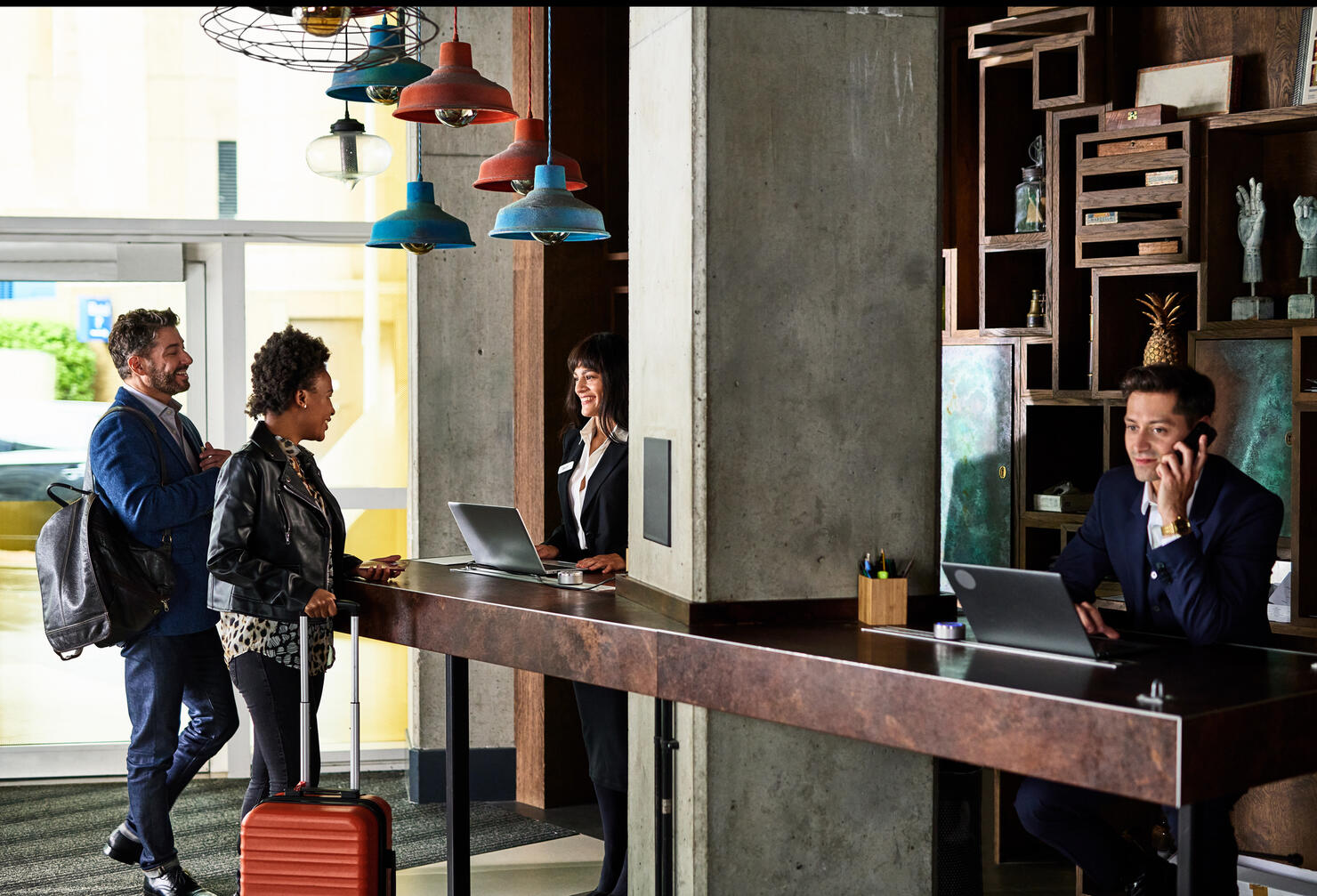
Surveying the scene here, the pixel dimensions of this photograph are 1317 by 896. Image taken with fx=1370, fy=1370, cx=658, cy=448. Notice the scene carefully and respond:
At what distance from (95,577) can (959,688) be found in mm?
2755

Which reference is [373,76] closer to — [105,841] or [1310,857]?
[105,841]

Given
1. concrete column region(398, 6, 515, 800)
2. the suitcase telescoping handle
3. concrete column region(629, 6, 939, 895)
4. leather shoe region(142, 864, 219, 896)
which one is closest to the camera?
concrete column region(629, 6, 939, 895)

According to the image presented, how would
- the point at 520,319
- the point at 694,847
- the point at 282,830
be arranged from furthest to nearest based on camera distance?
the point at 520,319, the point at 282,830, the point at 694,847

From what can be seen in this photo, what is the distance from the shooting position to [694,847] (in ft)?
10.7

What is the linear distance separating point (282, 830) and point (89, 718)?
118 inches

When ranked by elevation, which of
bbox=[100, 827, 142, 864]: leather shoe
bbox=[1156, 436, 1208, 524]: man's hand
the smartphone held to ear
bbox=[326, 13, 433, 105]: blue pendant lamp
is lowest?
bbox=[100, 827, 142, 864]: leather shoe

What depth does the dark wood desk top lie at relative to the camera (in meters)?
2.37

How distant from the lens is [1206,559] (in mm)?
3219

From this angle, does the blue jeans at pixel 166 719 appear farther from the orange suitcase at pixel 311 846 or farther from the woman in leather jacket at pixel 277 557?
the orange suitcase at pixel 311 846

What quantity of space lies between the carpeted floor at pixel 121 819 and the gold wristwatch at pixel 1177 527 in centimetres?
285

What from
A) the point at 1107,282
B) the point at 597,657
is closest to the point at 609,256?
the point at 1107,282

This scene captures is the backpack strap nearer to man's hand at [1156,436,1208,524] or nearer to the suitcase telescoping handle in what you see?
the suitcase telescoping handle

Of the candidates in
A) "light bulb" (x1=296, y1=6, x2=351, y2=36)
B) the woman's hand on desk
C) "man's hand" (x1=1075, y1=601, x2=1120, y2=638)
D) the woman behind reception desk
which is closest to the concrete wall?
the woman behind reception desk

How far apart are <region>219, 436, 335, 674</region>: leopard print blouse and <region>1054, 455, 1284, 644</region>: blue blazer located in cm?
210
